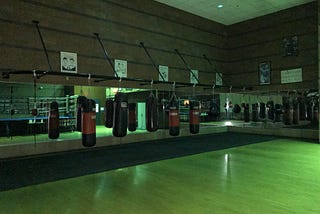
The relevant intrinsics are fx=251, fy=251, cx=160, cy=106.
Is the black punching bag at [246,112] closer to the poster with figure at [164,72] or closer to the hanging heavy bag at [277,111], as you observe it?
the hanging heavy bag at [277,111]

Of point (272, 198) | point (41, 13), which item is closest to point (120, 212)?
point (272, 198)

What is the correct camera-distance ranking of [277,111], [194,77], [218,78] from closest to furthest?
[277,111] < [194,77] < [218,78]

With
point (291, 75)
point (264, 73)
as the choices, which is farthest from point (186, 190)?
point (264, 73)

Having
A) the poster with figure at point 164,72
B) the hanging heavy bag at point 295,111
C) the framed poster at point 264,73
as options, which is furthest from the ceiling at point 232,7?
the hanging heavy bag at point 295,111

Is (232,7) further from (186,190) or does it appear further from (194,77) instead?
(186,190)

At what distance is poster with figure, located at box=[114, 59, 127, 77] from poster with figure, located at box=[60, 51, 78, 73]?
1089 mm

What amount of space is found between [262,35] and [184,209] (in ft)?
25.6

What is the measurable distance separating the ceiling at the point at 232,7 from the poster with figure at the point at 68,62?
338 centimetres

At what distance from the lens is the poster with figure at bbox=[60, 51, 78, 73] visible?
5.77 m

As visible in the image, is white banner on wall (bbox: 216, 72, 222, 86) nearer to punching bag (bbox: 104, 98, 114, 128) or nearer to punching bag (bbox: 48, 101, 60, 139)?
punching bag (bbox: 104, 98, 114, 128)

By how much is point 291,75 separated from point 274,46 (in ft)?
3.82

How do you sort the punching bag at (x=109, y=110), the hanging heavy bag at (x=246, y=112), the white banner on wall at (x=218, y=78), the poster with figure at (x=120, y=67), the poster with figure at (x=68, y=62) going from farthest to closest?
1. the white banner on wall at (x=218, y=78)
2. the hanging heavy bag at (x=246, y=112)
3. the poster with figure at (x=120, y=67)
4. the poster with figure at (x=68, y=62)
5. the punching bag at (x=109, y=110)

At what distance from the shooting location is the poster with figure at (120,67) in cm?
670

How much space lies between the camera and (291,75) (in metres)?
8.02
